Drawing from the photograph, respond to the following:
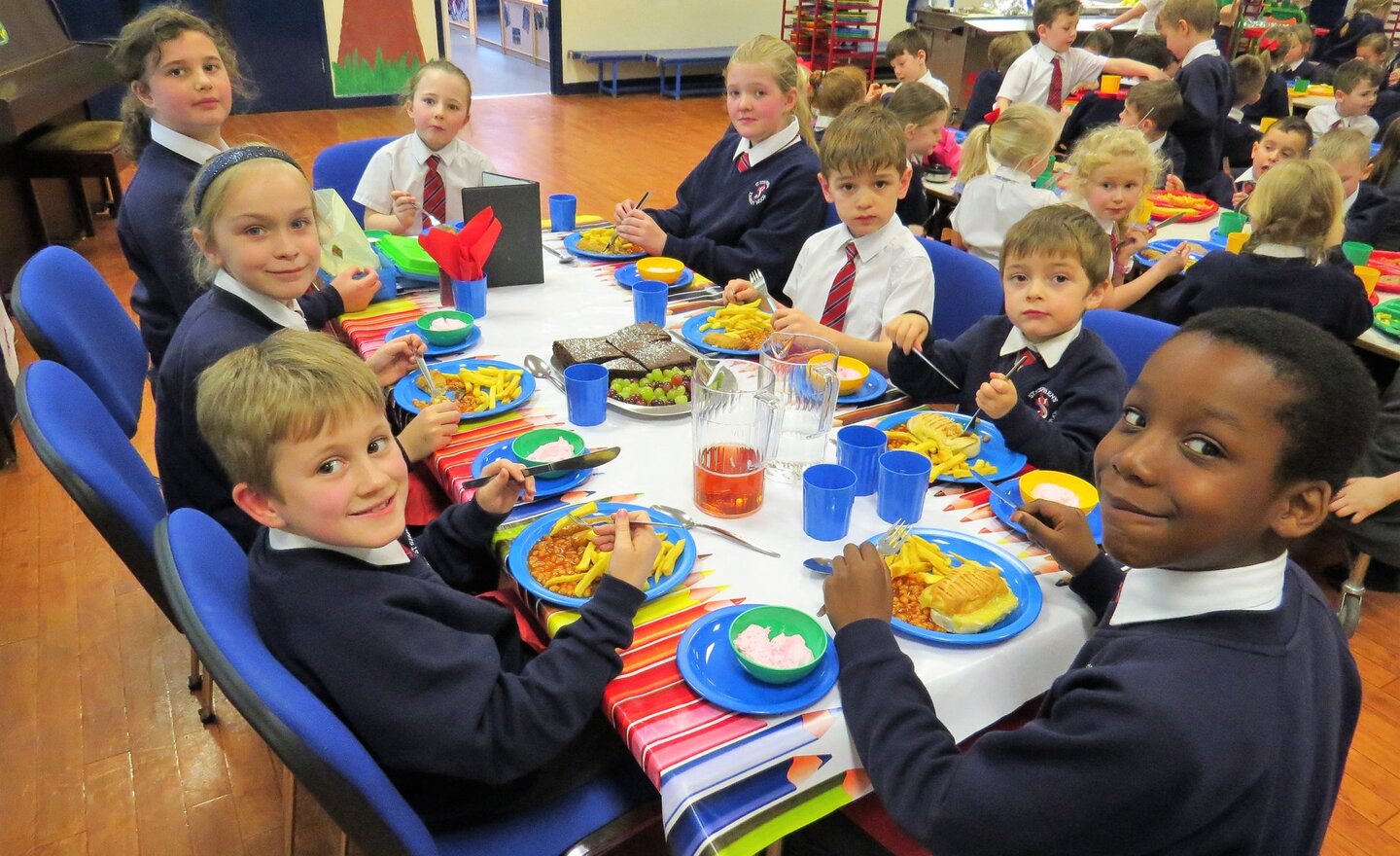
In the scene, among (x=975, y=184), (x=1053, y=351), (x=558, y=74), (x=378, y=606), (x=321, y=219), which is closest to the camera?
(x=378, y=606)

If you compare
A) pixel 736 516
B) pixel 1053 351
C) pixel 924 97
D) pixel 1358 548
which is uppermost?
pixel 924 97

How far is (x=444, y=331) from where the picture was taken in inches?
80.5

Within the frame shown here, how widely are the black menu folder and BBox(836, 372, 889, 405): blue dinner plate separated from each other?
100cm

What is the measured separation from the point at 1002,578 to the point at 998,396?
1.29 ft

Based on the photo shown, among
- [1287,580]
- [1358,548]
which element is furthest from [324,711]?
[1358,548]

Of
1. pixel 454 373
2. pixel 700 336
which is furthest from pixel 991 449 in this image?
pixel 454 373

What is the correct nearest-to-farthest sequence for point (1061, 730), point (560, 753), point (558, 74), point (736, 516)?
point (1061, 730), point (560, 753), point (736, 516), point (558, 74)

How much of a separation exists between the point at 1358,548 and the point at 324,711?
2.69 m

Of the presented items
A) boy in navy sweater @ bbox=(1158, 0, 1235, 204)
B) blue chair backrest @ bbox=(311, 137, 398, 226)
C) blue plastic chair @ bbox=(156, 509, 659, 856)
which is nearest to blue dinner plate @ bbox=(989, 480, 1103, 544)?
blue plastic chair @ bbox=(156, 509, 659, 856)

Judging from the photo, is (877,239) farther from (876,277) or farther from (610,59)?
(610,59)

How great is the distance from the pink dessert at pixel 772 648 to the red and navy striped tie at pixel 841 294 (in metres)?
A: 1.35

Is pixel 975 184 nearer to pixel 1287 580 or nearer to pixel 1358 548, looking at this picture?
pixel 1358 548

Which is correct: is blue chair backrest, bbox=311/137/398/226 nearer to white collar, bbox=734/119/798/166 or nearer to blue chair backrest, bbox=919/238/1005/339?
white collar, bbox=734/119/798/166

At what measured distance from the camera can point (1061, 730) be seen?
3.10ft
